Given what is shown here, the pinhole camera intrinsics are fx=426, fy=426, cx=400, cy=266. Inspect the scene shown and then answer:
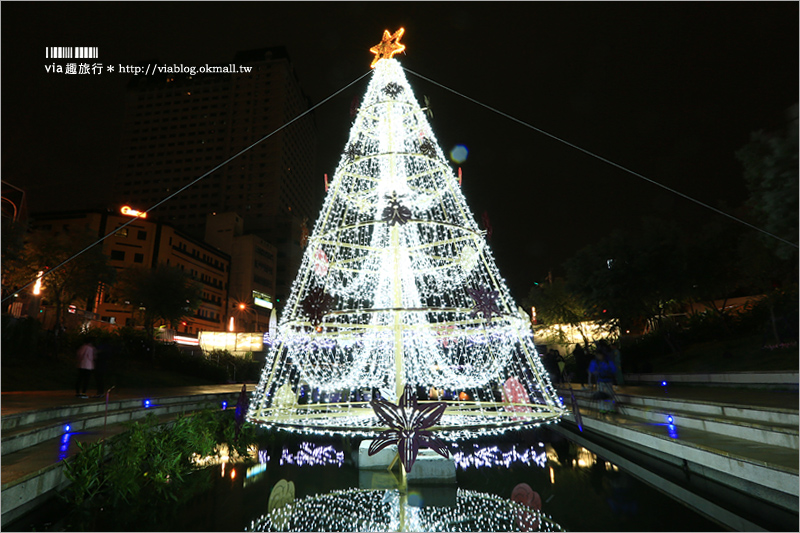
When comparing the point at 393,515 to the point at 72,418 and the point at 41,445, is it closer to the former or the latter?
the point at 41,445

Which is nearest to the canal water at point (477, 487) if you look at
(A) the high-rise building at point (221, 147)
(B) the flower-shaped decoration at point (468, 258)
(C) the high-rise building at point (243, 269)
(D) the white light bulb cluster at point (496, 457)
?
(D) the white light bulb cluster at point (496, 457)

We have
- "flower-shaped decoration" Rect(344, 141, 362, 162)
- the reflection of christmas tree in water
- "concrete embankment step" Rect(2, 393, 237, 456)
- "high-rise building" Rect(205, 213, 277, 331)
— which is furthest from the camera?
"high-rise building" Rect(205, 213, 277, 331)

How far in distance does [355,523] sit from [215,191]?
8988cm

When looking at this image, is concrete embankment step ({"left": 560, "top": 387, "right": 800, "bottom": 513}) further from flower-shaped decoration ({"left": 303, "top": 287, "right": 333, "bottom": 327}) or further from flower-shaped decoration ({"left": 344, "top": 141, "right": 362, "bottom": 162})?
flower-shaped decoration ({"left": 344, "top": 141, "right": 362, "bottom": 162})

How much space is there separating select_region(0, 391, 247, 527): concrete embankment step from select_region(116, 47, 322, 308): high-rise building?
228 feet

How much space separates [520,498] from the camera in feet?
19.1

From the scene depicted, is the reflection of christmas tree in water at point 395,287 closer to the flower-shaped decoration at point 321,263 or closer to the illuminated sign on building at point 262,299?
the flower-shaped decoration at point 321,263

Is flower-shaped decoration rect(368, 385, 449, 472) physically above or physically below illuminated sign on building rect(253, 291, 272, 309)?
below

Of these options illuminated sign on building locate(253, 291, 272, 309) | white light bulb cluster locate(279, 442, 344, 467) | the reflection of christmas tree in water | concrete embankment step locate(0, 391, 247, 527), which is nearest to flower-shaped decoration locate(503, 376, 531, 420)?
the reflection of christmas tree in water

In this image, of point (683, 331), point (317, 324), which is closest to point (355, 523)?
point (317, 324)

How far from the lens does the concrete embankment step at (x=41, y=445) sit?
4.53 metres

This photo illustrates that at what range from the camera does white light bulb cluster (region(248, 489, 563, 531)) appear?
4859 mm

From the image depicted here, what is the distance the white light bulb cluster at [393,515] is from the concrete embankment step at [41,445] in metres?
2.42

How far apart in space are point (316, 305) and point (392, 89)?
4.65 m
